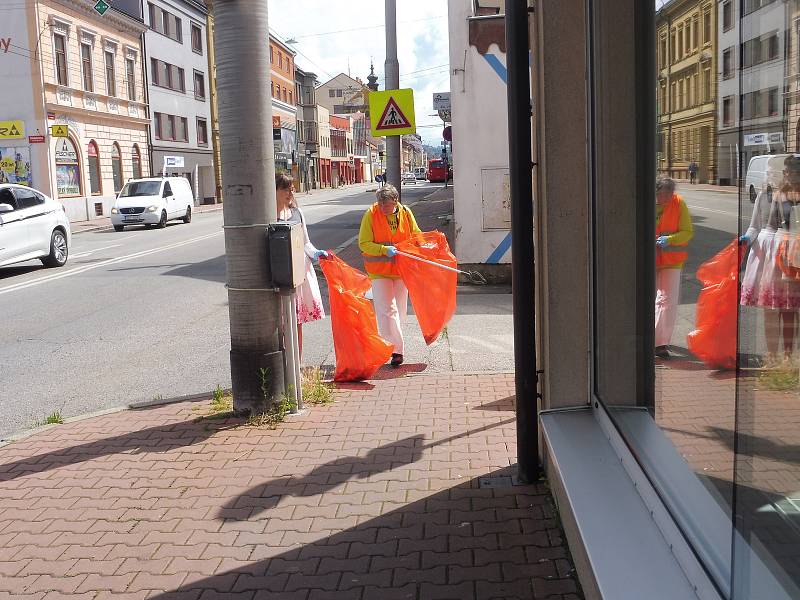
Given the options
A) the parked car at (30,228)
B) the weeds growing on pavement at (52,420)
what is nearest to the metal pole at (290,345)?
the weeds growing on pavement at (52,420)

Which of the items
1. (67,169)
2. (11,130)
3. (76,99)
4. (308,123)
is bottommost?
(67,169)

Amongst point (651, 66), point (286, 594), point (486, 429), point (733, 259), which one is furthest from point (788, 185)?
point (486, 429)

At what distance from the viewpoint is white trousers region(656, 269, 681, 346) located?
9.77 ft

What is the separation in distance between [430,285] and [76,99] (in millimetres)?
34194

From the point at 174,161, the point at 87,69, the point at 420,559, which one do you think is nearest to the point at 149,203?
the point at 87,69

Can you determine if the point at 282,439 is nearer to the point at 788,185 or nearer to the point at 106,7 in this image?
the point at 788,185

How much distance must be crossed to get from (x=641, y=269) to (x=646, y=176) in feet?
1.27

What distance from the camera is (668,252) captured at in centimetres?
308

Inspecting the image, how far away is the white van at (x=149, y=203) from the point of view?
97.6 ft

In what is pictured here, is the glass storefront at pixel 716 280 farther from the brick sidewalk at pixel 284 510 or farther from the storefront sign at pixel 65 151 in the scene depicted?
the storefront sign at pixel 65 151

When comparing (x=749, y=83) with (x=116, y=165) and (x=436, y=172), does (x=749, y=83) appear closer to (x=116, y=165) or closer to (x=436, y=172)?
(x=116, y=165)

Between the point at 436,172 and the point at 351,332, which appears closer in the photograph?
the point at 351,332

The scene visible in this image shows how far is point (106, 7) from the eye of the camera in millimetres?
35844

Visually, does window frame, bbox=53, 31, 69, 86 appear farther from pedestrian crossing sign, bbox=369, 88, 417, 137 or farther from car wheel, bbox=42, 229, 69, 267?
pedestrian crossing sign, bbox=369, 88, 417, 137
